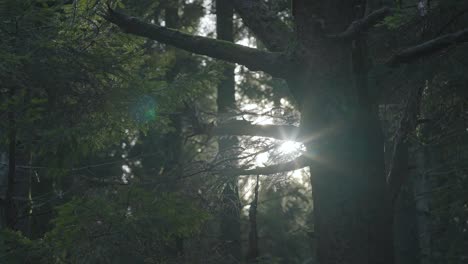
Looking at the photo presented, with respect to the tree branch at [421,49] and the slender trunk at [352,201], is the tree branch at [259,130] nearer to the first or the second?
the slender trunk at [352,201]

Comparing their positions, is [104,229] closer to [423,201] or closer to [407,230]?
[407,230]

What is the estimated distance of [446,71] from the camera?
733 cm

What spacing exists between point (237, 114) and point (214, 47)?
432cm

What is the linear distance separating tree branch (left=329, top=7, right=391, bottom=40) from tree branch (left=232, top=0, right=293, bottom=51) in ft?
3.65

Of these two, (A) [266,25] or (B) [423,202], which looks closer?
(A) [266,25]

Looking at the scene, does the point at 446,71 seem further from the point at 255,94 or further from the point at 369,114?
the point at 255,94

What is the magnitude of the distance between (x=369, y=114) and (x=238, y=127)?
109 inches

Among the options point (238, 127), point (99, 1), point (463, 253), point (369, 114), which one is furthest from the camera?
point (463, 253)

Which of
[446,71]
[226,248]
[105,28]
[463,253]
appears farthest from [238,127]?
[463,253]

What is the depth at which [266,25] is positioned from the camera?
6375mm

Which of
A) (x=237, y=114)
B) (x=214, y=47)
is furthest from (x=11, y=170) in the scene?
(x=237, y=114)

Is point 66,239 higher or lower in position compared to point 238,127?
lower

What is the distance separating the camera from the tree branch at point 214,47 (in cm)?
557

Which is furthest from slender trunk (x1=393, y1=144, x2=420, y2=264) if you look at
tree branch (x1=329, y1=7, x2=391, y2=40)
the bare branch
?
tree branch (x1=329, y1=7, x2=391, y2=40)
